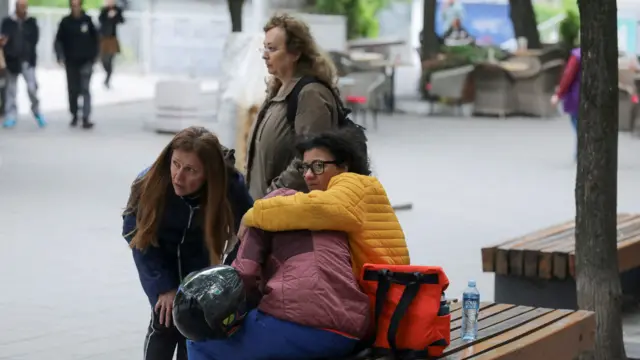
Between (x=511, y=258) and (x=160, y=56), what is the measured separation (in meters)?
27.7

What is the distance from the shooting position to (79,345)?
7352mm

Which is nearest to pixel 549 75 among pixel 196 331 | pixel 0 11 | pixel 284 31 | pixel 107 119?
pixel 107 119

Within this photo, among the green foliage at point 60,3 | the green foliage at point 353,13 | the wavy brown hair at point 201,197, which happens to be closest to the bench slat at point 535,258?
the wavy brown hair at point 201,197

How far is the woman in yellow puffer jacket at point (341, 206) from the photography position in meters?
4.75

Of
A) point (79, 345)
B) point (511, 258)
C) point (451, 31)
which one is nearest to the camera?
point (79, 345)

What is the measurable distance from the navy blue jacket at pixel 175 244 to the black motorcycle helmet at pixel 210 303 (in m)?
0.63

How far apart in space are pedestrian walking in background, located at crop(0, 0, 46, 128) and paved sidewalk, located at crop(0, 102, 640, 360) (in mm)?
448

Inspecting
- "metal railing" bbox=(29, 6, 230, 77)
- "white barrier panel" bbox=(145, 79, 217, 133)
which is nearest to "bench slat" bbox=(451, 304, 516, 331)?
"white barrier panel" bbox=(145, 79, 217, 133)

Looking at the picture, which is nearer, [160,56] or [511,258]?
[511,258]

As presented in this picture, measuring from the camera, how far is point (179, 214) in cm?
528

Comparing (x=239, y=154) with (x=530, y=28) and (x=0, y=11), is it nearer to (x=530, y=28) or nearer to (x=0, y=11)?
(x=0, y=11)

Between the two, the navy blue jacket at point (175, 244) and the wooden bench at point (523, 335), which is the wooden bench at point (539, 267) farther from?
the navy blue jacket at point (175, 244)

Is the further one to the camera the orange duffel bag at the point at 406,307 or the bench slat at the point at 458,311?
the bench slat at the point at 458,311

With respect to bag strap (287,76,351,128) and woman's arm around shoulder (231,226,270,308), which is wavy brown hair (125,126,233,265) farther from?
bag strap (287,76,351,128)
